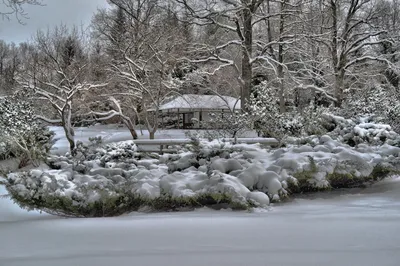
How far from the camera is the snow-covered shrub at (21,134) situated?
13211mm

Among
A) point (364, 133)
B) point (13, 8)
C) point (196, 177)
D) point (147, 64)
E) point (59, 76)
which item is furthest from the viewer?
point (59, 76)

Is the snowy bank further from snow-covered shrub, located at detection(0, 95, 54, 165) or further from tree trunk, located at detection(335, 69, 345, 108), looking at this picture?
tree trunk, located at detection(335, 69, 345, 108)

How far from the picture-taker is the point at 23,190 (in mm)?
5027

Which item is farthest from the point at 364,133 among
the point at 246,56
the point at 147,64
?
the point at 147,64

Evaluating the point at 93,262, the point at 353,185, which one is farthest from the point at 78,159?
the point at 353,185

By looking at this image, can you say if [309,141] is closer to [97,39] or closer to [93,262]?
[93,262]

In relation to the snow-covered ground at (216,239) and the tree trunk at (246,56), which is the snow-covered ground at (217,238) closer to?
the snow-covered ground at (216,239)

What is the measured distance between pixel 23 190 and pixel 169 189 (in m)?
2.02

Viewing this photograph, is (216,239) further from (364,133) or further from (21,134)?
(21,134)

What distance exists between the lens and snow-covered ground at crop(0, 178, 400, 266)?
122 inches

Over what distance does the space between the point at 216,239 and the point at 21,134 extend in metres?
12.3

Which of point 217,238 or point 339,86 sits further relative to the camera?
point 339,86

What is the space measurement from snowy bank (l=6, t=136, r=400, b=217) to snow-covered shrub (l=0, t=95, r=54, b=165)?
7007 millimetres

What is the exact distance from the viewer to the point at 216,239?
364cm
